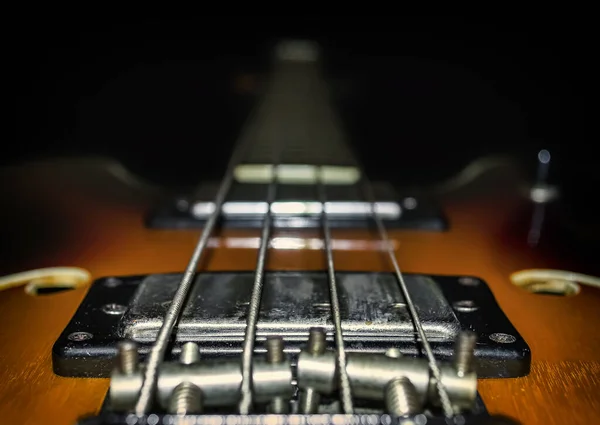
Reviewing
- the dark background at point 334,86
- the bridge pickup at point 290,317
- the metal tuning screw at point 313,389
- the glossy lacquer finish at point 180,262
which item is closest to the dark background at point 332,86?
the dark background at point 334,86

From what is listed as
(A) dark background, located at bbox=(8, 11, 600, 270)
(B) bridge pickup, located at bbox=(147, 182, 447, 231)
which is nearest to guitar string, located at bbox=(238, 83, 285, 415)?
(B) bridge pickup, located at bbox=(147, 182, 447, 231)

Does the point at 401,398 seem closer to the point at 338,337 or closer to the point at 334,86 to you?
the point at 338,337

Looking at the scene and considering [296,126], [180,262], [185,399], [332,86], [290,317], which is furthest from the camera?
[332,86]

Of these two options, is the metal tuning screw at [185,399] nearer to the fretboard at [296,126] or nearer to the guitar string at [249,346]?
the guitar string at [249,346]

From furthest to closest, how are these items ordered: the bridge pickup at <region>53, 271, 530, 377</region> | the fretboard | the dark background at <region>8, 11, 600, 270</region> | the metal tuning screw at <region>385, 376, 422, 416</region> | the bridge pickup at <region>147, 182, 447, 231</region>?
the dark background at <region>8, 11, 600, 270</region> < the fretboard < the bridge pickup at <region>147, 182, 447, 231</region> < the bridge pickup at <region>53, 271, 530, 377</region> < the metal tuning screw at <region>385, 376, 422, 416</region>

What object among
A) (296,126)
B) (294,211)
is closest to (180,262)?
(294,211)

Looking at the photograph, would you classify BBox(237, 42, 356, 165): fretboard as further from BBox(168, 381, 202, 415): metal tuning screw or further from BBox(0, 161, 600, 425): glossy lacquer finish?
BBox(168, 381, 202, 415): metal tuning screw
